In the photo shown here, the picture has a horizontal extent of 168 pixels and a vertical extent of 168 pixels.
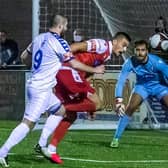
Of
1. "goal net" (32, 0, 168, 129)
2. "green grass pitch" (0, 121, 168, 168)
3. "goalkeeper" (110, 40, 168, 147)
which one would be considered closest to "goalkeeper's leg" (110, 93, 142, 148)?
"goalkeeper" (110, 40, 168, 147)

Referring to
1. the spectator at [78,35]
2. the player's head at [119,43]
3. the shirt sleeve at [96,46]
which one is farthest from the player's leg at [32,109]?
the spectator at [78,35]

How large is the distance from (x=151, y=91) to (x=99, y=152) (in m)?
1.97

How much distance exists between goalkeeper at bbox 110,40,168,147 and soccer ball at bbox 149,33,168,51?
4.54 m

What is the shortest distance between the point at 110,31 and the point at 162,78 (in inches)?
217

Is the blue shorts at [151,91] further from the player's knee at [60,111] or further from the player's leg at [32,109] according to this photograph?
the player's leg at [32,109]

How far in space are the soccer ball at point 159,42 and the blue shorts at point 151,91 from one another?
468cm

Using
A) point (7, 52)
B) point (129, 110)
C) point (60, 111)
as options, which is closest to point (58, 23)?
point (60, 111)

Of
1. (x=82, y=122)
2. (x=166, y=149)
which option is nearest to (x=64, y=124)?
(x=166, y=149)

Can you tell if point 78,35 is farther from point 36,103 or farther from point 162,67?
point 36,103

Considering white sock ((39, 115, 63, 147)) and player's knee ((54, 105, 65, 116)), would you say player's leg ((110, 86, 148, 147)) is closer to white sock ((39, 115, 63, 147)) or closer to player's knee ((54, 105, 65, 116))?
white sock ((39, 115, 63, 147))

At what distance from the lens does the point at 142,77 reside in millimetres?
15492

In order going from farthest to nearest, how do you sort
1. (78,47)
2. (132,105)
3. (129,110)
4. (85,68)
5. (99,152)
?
(129,110) → (132,105) → (99,152) → (78,47) → (85,68)

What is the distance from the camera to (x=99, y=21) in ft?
70.6

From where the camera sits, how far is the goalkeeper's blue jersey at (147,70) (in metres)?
15.1
